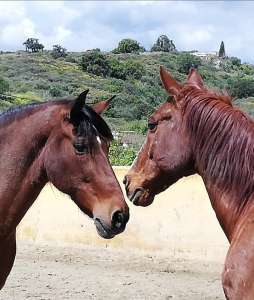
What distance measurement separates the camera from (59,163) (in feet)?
12.2

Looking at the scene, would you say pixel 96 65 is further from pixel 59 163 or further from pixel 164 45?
pixel 59 163

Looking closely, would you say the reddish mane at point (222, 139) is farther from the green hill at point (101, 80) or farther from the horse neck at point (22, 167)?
the green hill at point (101, 80)

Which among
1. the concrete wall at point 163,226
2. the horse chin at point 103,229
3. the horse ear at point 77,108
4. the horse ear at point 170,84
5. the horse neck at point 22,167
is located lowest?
the concrete wall at point 163,226

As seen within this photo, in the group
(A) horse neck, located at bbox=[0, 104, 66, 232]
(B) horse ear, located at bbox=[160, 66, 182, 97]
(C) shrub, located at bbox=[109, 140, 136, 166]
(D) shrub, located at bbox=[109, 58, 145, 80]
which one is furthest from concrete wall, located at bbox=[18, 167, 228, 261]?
(D) shrub, located at bbox=[109, 58, 145, 80]

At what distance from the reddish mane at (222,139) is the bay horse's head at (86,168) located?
23.4 inches

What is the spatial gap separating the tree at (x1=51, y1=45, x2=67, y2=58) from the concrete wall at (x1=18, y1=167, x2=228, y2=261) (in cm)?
5071

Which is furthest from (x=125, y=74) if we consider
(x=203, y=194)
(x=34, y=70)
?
(x=203, y=194)

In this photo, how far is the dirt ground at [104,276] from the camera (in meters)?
6.90

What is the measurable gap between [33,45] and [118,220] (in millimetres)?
67703

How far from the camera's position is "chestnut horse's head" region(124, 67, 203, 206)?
3947mm

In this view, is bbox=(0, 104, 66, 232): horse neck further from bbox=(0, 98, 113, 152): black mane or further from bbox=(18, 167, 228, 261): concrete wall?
bbox=(18, 167, 228, 261): concrete wall

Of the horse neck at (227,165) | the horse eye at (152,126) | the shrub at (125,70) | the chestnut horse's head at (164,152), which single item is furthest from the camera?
the shrub at (125,70)

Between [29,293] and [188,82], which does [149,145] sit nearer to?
[188,82]

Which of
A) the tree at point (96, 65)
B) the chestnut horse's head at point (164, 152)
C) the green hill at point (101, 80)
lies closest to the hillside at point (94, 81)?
the green hill at point (101, 80)
